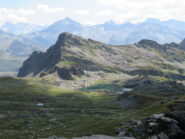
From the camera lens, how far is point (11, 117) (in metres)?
116

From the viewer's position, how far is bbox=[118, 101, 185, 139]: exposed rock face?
147 feet

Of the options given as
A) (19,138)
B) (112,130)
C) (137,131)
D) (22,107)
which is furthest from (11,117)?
(137,131)

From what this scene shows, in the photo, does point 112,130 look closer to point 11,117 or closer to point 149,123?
point 149,123

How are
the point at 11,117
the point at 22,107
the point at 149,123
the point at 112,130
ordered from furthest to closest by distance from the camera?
the point at 22,107, the point at 11,117, the point at 112,130, the point at 149,123

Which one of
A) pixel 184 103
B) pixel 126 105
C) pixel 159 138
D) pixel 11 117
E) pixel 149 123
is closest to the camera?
pixel 159 138

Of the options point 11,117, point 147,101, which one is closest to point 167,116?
point 11,117

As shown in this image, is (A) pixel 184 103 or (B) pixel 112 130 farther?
(A) pixel 184 103

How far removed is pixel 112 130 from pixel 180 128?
1315cm

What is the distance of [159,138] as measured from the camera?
44.2 m

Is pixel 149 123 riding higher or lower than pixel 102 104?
higher

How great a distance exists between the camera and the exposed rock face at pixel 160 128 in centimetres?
4488

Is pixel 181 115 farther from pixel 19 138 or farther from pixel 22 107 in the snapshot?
pixel 22 107

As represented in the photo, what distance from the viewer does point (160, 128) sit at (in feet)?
151

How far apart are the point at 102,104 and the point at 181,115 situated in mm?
132461
